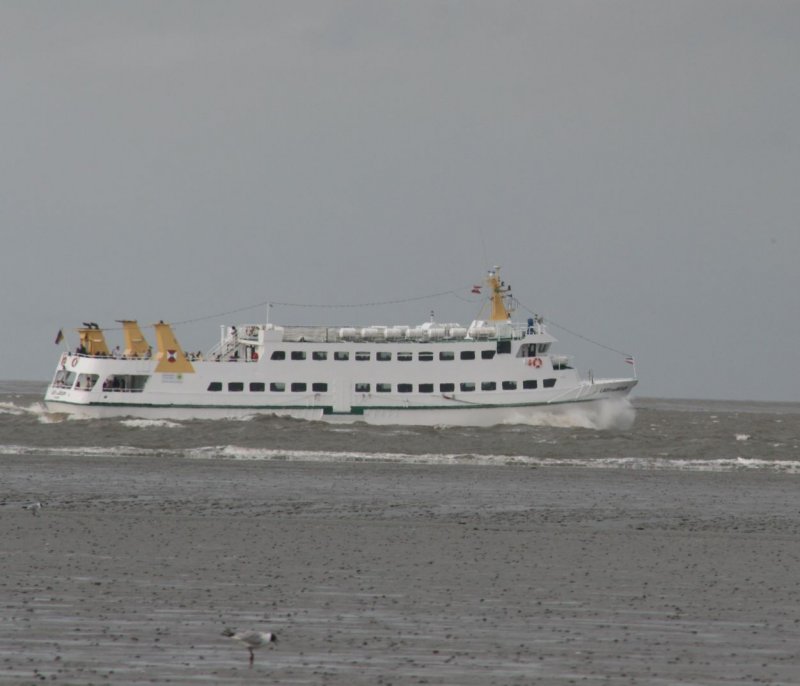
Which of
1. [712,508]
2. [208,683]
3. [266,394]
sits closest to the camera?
[208,683]

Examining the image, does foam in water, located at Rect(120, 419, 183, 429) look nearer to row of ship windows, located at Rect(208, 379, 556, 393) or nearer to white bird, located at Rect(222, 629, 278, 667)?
row of ship windows, located at Rect(208, 379, 556, 393)

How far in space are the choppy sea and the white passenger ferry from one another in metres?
1.44

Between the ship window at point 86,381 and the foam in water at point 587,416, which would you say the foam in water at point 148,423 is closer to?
the ship window at point 86,381

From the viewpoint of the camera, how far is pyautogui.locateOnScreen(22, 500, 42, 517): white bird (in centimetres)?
2574

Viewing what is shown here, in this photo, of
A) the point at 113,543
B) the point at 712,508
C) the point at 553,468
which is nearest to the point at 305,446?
the point at 553,468

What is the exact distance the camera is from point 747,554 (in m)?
22.0

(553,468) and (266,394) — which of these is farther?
(266,394)

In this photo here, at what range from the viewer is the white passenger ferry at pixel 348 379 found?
208ft

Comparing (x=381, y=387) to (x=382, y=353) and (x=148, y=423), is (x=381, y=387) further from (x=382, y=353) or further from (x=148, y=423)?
(x=148, y=423)

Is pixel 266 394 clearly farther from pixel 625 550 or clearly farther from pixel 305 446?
pixel 625 550

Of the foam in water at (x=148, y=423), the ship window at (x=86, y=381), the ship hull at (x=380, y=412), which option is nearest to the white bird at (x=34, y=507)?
the foam in water at (x=148, y=423)

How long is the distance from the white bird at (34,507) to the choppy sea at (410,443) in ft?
55.2

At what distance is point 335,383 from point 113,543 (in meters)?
42.4

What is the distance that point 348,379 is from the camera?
6369 cm
